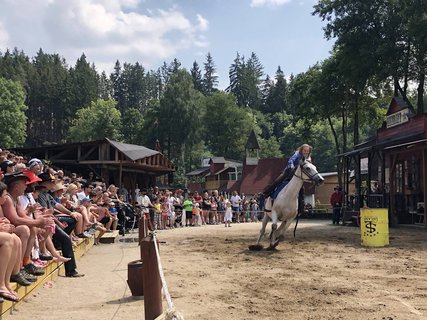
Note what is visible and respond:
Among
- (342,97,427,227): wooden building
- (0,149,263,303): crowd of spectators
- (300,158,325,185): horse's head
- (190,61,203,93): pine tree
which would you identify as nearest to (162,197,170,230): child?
(0,149,263,303): crowd of spectators

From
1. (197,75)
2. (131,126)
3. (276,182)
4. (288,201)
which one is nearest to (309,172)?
(288,201)

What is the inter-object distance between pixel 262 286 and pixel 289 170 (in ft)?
17.8

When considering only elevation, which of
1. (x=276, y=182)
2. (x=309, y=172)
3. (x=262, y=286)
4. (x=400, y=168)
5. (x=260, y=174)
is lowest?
(x=262, y=286)

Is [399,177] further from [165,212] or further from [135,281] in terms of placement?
[135,281]

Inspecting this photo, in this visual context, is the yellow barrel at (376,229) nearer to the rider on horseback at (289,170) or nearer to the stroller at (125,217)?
the rider on horseback at (289,170)

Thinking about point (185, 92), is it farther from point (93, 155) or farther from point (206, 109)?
point (93, 155)

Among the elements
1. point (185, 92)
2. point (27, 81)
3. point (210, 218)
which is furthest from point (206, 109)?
point (210, 218)

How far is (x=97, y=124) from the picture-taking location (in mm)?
88688

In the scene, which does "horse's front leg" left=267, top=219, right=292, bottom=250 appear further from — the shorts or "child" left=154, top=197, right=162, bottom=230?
"child" left=154, top=197, right=162, bottom=230

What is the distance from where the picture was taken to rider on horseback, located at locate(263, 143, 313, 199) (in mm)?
12625

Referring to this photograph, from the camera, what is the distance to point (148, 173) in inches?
1433

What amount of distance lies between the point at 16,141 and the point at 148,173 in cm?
4416

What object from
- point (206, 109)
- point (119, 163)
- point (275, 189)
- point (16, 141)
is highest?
point (206, 109)

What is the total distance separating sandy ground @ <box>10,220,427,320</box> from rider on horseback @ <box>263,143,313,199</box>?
1616 mm
